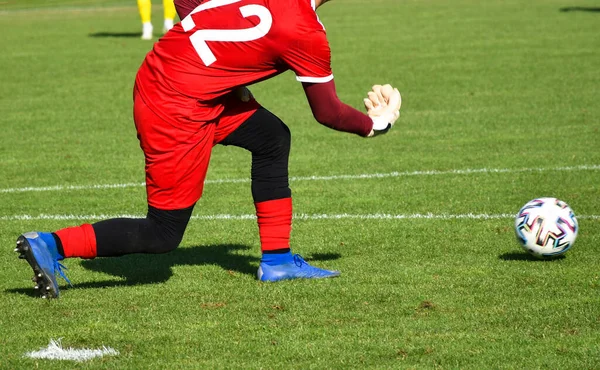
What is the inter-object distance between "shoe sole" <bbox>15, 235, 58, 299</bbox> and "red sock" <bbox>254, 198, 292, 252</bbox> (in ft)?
4.74

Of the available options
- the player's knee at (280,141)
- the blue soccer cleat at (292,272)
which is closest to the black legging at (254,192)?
the player's knee at (280,141)

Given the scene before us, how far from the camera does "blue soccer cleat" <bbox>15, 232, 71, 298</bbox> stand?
6.40 m

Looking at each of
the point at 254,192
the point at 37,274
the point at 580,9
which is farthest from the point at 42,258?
the point at 580,9

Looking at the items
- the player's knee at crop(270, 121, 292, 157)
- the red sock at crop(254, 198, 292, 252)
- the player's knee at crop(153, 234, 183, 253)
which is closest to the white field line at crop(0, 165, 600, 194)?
the red sock at crop(254, 198, 292, 252)

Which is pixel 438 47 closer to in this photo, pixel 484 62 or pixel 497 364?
pixel 484 62

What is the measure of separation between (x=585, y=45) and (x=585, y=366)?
60.8 feet

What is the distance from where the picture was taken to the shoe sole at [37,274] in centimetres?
639

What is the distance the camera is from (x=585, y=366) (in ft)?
17.3

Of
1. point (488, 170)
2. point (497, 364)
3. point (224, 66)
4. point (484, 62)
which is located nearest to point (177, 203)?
point (224, 66)

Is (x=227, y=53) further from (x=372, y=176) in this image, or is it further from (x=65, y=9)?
(x=65, y=9)

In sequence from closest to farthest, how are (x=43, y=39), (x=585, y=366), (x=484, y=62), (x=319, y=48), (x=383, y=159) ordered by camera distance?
(x=585, y=366), (x=319, y=48), (x=383, y=159), (x=484, y=62), (x=43, y=39)

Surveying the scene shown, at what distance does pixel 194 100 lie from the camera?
6547mm

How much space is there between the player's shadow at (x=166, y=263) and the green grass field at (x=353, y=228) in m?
0.03

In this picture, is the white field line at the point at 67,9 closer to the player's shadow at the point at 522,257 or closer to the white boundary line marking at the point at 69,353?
the player's shadow at the point at 522,257
